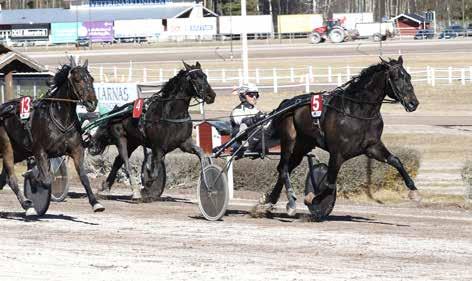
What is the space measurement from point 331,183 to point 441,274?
3613 millimetres

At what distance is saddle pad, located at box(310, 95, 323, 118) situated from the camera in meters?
11.7

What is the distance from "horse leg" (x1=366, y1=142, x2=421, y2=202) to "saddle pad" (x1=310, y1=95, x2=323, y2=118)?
2.39 ft

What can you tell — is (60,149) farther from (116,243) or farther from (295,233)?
(295,233)

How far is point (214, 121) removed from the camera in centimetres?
1548

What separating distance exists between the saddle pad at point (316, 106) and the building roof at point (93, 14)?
9245 centimetres

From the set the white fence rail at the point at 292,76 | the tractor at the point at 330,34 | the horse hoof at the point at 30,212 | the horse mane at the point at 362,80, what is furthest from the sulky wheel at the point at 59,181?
the tractor at the point at 330,34

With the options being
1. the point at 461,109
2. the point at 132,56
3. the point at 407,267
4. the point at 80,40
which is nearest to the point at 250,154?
the point at 407,267

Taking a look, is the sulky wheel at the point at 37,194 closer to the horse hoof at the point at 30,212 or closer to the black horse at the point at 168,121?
the horse hoof at the point at 30,212

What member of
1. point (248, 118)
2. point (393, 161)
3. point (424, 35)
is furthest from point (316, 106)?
point (424, 35)

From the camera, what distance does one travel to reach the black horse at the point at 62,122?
40.6ft

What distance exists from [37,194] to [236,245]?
3888mm

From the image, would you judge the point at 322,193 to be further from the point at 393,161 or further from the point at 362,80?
the point at 362,80

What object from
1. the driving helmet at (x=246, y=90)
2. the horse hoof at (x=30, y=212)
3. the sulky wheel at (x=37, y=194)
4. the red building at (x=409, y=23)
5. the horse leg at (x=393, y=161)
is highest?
the red building at (x=409, y=23)

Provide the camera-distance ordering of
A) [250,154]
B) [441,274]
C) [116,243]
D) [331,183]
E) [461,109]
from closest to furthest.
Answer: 1. [441,274]
2. [116,243]
3. [331,183]
4. [250,154]
5. [461,109]
